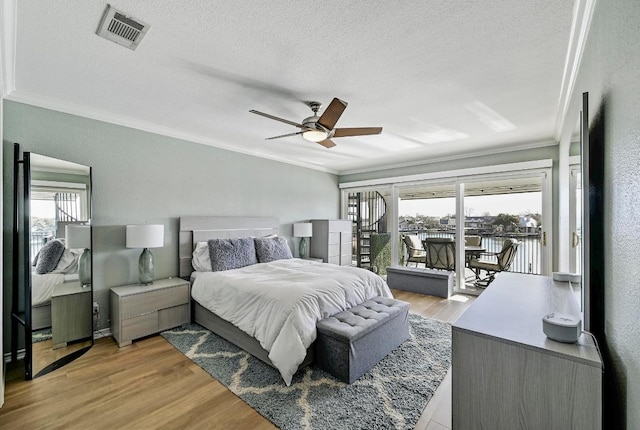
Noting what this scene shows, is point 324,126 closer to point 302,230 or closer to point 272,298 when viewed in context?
point 272,298

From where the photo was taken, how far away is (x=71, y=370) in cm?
246

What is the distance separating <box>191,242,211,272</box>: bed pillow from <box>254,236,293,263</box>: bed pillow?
2.41ft

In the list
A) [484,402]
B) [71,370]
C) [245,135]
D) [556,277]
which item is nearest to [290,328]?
[484,402]

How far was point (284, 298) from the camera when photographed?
8.05 feet

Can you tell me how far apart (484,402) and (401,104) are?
256 cm

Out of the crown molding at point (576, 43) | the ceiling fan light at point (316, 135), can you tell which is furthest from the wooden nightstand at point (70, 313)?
the crown molding at point (576, 43)

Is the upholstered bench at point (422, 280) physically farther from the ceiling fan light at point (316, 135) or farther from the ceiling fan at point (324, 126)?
the ceiling fan light at point (316, 135)

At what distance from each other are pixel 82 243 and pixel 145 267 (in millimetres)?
648

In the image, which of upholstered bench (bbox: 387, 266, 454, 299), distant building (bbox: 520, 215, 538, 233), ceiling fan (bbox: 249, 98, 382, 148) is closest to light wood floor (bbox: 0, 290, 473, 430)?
ceiling fan (bbox: 249, 98, 382, 148)

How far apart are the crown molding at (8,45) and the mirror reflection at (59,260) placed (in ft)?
2.05

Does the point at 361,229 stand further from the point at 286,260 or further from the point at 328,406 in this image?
Result: the point at 328,406

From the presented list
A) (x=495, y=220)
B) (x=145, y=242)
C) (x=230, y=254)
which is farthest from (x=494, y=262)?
(x=145, y=242)

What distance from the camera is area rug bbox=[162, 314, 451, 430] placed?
1.86 metres

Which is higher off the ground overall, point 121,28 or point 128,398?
point 121,28
